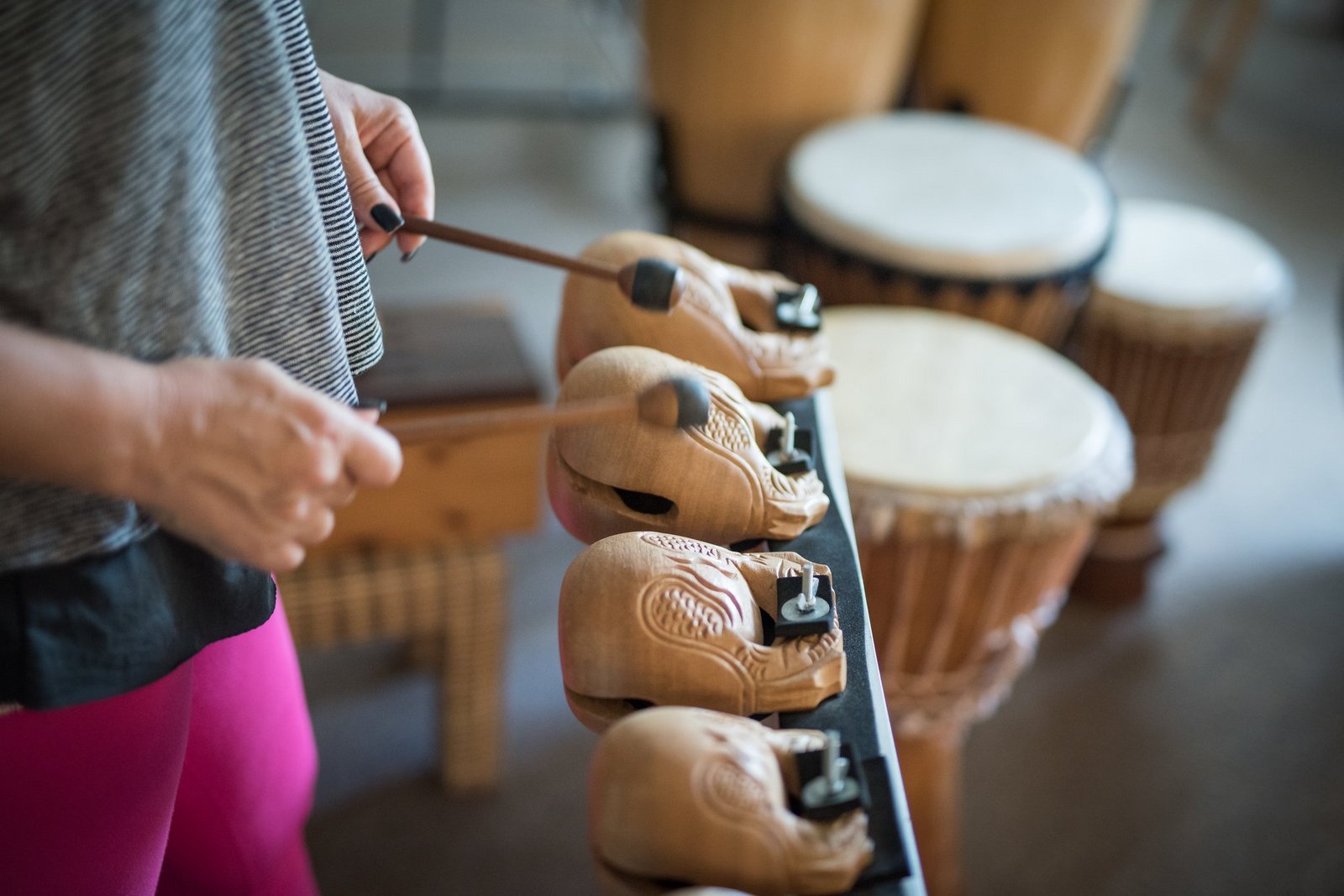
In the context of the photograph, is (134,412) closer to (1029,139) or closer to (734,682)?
(734,682)

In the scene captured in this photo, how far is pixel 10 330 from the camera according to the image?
34cm

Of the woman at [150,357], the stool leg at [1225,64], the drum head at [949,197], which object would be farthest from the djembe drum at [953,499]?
the stool leg at [1225,64]

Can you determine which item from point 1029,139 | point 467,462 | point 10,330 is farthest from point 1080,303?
point 10,330

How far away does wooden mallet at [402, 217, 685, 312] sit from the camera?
1.81 feet

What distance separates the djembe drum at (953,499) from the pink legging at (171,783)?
0.53 metres

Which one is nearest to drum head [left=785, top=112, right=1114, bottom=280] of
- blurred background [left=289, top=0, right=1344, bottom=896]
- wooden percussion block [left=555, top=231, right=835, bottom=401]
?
blurred background [left=289, top=0, right=1344, bottom=896]

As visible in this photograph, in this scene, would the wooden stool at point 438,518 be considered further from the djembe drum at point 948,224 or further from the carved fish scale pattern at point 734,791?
the carved fish scale pattern at point 734,791

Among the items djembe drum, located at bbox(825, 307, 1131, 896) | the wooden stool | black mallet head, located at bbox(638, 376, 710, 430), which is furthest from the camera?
the wooden stool

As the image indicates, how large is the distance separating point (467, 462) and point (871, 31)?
92 centimetres

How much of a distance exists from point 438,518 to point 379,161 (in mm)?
641

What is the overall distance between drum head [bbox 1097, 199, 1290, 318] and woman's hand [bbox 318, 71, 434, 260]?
1.13m

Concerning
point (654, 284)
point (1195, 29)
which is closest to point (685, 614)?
point (654, 284)

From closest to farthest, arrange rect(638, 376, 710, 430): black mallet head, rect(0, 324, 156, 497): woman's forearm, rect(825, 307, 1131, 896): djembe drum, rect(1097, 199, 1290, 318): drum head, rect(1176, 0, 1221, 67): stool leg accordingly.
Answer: rect(0, 324, 156, 497): woman's forearm < rect(638, 376, 710, 430): black mallet head < rect(825, 307, 1131, 896): djembe drum < rect(1097, 199, 1290, 318): drum head < rect(1176, 0, 1221, 67): stool leg

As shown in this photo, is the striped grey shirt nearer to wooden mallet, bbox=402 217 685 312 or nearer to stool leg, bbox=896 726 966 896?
wooden mallet, bbox=402 217 685 312
